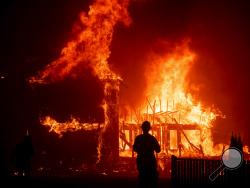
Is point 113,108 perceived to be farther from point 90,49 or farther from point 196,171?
point 196,171

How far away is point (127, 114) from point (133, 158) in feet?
21.7

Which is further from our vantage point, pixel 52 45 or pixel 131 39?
pixel 131 39

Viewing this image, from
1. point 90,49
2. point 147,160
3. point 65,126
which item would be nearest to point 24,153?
point 147,160

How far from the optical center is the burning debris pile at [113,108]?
104ft

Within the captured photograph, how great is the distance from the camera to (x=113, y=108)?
31672 mm

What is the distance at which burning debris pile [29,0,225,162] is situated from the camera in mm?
31641

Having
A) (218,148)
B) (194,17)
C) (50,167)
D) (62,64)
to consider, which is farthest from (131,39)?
(50,167)

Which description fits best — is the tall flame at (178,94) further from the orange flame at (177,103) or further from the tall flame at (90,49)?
the tall flame at (90,49)

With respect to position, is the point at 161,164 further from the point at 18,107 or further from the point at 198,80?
the point at 198,80

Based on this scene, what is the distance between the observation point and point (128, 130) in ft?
113

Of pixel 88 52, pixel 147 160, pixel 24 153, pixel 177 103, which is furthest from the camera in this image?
pixel 177 103

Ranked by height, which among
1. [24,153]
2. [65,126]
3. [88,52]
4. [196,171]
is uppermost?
[88,52]

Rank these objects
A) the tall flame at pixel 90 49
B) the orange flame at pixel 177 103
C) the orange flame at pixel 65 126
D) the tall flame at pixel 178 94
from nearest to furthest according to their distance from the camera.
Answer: the orange flame at pixel 65 126
the orange flame at pixel 177 103
the tall flame at pixel 90 49
the tall flame at pixel 178 94

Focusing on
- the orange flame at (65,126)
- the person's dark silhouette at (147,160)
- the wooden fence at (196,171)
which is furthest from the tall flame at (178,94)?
the person's dark silhouette at (147,160)
